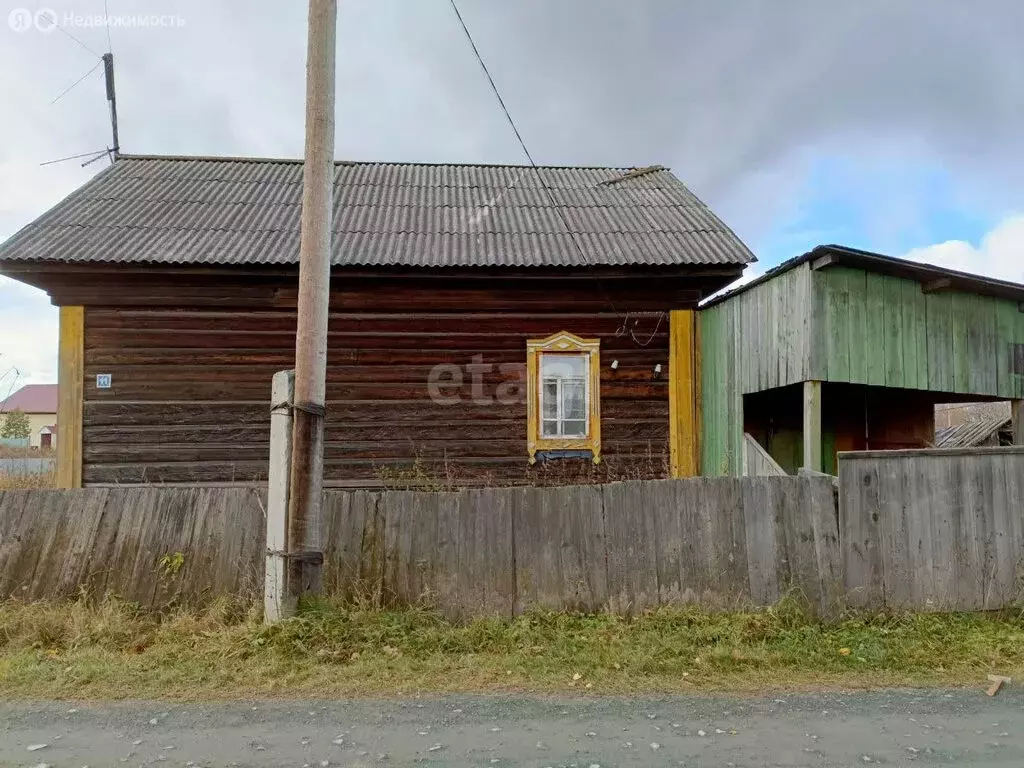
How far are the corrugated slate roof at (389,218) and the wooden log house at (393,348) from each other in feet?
0.18

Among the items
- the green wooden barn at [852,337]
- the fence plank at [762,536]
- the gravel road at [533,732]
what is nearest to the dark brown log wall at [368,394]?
the green wooden barn at [852,337]

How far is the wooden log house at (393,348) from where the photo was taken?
7.94m

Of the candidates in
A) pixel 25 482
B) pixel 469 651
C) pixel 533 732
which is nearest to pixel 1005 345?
pixel 469 651

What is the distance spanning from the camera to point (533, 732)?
3.28 meters

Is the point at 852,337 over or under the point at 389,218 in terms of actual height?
under

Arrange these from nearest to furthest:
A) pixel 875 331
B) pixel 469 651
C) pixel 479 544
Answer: pixel 469 651, pixel 479 544, pixel 875 331

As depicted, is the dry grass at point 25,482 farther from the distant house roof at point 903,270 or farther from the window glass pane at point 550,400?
the distant house roof at point 903,270

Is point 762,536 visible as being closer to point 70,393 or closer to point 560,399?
point 560,399

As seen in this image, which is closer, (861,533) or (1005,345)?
(861,533)

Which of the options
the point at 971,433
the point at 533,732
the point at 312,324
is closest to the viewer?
the point at 533,732

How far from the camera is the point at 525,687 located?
381cm

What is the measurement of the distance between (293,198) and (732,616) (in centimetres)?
870

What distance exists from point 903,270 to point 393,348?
601 centimetres

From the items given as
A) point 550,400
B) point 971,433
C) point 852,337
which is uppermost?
point 852,337
